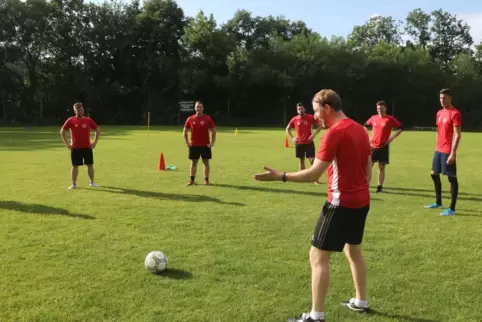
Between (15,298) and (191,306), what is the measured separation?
1823 mm

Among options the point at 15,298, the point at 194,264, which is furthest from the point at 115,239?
the point at 15,298

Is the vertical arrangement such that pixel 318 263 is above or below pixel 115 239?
above

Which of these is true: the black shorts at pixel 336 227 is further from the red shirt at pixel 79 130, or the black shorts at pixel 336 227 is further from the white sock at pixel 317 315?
the red shirt at pixel 79 130

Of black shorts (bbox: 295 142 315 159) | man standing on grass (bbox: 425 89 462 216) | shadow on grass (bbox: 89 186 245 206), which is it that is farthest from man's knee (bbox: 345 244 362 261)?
black shorts (bbox: 295 142 315 159)

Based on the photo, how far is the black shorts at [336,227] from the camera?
392 cm

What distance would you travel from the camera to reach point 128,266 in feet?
18.5

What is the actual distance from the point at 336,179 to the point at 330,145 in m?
0.37

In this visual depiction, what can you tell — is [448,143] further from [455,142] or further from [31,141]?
[31,141]

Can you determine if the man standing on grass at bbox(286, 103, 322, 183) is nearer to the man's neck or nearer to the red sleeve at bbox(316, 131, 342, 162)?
the man's neck

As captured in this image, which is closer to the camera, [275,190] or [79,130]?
[275,190]

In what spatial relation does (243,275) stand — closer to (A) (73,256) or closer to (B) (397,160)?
(A) (73,256)

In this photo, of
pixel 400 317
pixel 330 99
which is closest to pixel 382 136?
pixel 400 317

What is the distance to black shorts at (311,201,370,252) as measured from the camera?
12.9 feet

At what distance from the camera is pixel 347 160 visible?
387cm
